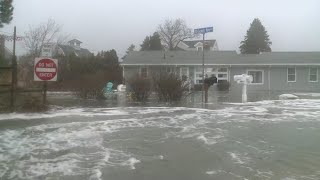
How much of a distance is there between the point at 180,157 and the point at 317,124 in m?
6.08

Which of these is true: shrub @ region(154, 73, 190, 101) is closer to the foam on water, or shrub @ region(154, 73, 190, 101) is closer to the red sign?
the red sign

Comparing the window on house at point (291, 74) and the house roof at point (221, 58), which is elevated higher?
the house roof at point (221, 58)

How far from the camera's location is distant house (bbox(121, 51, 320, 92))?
3669cm

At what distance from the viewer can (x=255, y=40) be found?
78062 millimetres

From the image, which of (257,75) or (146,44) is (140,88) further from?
(146,44)

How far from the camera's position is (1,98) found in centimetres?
1551

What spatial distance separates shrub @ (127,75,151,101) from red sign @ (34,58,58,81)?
18.4ft

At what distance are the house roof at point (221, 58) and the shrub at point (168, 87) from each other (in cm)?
1754

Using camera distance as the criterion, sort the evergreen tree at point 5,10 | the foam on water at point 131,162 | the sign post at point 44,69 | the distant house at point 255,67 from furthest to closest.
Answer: the distant house at point 255,67 < the evergreen tree at point 5,10 < the sign post at point 44,69 < the foam on water at point 131,162

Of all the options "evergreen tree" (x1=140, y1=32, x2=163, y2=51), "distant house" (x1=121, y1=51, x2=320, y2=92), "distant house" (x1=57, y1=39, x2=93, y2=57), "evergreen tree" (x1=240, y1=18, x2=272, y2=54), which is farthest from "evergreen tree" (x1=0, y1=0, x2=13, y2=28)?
"evergreen tree" (x1=240, y1=18, x2=272, y2=54)

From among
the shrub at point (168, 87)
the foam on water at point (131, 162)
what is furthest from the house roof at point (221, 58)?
the foam on water at point (131, 162)

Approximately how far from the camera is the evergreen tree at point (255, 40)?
7744 centimetres

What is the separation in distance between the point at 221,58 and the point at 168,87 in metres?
→ 20.0

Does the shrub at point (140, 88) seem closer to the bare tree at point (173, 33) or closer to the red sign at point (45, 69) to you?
the red sign at point (45, 69)
